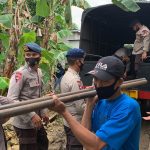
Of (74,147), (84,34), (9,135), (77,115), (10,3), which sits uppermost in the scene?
(10,3)

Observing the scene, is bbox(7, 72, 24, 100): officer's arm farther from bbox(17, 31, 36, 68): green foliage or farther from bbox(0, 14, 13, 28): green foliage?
bbox(0, 14, 13, 28): green foliage

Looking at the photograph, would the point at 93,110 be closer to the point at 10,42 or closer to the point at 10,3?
the point at 10,42

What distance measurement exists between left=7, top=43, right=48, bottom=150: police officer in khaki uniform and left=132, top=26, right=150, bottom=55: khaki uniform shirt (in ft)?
10.9

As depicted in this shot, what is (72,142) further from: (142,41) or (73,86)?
(142,41)

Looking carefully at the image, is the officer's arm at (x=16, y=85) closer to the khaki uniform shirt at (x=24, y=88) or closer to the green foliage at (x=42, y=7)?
the khaki uniform shirt at (x=24, y=88)

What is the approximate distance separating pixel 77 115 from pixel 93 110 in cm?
184

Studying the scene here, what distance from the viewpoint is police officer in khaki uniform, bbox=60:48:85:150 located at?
471cm

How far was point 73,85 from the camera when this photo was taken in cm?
470

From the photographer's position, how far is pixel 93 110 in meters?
2.98

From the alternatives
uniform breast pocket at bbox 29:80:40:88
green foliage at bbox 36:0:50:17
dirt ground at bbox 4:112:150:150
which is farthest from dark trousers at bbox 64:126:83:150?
green foliage at bbox 36:0:50:17

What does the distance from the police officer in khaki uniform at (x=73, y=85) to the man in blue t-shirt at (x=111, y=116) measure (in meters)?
1.86

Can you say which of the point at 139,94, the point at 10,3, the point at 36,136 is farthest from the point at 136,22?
the point at 36,136

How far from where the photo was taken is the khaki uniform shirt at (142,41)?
7708 mm

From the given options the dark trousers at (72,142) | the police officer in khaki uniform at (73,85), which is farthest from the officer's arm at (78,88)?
the dark trousers at (72,142)
